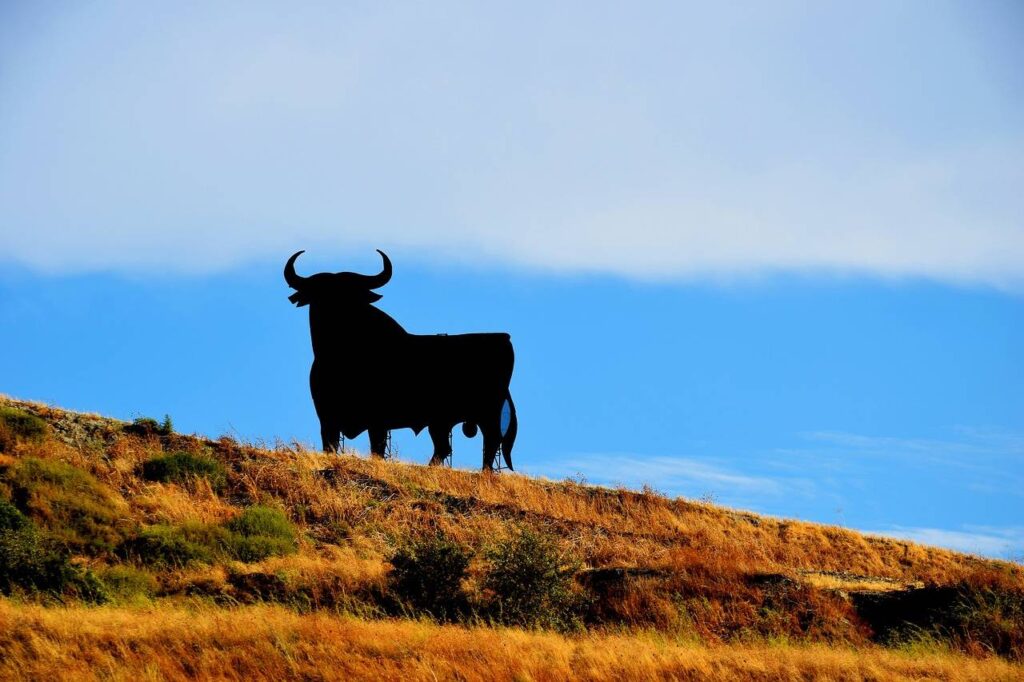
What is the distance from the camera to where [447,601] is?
1456cm

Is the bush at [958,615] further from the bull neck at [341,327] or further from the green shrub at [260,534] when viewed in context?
the bull neck at [341,327]

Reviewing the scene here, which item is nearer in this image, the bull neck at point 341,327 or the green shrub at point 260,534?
the green shrub at point 260,534

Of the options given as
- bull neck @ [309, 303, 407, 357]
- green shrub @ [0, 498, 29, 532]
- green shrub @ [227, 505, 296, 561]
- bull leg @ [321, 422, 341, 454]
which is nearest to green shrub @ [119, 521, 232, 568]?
green shrub @ [227, 505, 296, 561]

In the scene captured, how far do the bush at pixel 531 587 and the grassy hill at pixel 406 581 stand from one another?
31 millimetres

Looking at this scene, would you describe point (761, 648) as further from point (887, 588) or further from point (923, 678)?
point (887, 588)

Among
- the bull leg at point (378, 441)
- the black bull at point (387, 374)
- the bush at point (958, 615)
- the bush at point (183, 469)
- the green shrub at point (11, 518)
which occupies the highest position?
the black bull at point (387, 374)

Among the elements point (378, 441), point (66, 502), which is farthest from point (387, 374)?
point (66, 502)

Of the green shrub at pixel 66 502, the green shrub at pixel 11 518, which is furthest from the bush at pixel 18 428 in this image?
the green shrub at pixel 11 518

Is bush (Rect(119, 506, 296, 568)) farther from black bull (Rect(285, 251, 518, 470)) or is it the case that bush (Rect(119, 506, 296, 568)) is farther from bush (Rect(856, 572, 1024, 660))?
bush (Rect(856, 572, 1024, 660))

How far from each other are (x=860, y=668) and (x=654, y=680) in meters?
2.16

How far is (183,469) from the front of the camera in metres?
19.1

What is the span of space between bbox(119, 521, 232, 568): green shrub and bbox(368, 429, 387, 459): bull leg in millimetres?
6694

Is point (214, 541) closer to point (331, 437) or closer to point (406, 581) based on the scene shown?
point (406, 581)

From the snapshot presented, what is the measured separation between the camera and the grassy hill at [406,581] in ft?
37.3
